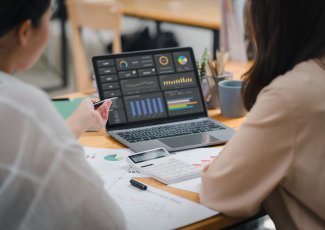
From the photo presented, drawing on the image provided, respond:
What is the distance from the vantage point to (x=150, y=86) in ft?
6.05

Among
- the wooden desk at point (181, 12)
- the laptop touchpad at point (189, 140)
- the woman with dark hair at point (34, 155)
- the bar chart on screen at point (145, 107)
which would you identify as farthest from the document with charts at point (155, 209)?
the wooden desk at point (181, 12)

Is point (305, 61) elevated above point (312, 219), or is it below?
above

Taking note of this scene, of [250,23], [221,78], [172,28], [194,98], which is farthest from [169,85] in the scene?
[172,28]

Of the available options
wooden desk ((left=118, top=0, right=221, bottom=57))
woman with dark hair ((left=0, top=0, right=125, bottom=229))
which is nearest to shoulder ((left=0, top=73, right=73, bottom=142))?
woman with dark hair ((left=0, top=0, right=125, bottom=229))

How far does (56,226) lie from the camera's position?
101 centimetres

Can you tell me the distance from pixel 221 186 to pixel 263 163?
0.37 feet

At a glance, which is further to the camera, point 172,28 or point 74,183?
point 172,28

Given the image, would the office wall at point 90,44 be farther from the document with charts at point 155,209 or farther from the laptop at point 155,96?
the document with charts at point 155,209

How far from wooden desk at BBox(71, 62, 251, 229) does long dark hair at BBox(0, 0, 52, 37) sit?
56cm

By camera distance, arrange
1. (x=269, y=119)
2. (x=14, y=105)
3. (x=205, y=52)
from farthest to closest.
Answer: (x=205, y=52), (x=269, y=119), (x=14, y=105)

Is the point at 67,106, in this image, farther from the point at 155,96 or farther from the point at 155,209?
the point at 155,209

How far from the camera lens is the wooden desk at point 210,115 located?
1235mm

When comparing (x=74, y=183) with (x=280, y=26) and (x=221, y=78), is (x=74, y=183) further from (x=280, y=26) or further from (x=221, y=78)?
(x=221, y=78)

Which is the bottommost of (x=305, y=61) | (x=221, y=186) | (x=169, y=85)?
(x=221, y=186)
